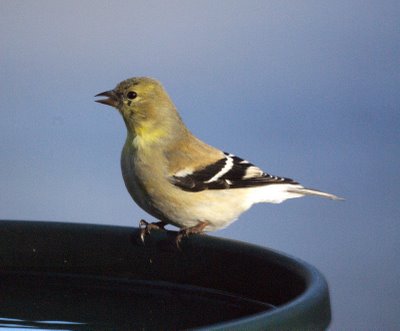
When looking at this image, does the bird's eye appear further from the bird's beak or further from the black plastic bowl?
the black plastic bowl

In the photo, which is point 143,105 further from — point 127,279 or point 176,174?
point 127,279

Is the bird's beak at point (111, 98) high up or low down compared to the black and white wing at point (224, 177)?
up

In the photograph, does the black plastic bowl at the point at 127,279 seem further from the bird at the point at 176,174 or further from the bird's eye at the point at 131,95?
the bird's eye at the point at 131,95

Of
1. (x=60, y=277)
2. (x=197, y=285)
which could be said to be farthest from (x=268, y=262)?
(x=60, y=277)

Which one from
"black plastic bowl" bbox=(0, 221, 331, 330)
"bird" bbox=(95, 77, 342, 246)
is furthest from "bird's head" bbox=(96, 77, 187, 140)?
"black plastic bowl" bbox=(0, 221, 331, 330)

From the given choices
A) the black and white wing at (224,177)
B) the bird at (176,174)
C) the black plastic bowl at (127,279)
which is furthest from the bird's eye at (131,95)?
the black plastic bowl at (127,279)

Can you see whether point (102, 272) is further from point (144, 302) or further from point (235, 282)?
point (235, 282)

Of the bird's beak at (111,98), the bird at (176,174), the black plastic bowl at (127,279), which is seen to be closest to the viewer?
the black plastic bowl at (127,279)
